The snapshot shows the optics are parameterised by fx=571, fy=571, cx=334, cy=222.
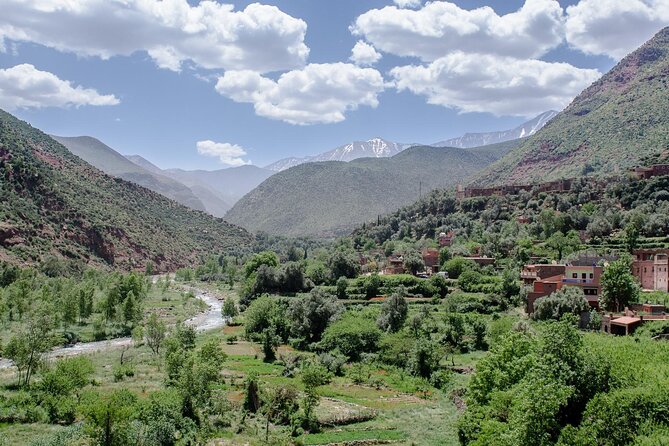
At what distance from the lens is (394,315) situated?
59.9 meters

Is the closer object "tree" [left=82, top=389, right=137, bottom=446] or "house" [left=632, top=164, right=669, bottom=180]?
"tree" [left=82, top=389, right=137, bottom=446]

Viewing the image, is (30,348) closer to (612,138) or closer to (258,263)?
(258,263)

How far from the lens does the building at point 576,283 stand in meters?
59.3

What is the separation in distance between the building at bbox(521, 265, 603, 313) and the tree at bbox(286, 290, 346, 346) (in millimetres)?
21297

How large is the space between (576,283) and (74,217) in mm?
115170

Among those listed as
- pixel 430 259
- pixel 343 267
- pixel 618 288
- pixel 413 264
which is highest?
pixel 430 259

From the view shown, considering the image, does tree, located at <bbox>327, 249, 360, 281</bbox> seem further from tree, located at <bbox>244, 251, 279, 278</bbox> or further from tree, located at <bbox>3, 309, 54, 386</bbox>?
tree, located at <bbox>3, 309, 54, 386</bbox>

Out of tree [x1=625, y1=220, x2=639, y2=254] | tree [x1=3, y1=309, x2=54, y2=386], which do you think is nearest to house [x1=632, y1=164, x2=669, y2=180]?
tree [x1=625, y1=220, x2=639, y2=254]

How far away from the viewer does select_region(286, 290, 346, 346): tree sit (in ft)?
205

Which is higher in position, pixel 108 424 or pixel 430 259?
pixel 430 259

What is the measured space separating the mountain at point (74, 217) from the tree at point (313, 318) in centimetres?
7253

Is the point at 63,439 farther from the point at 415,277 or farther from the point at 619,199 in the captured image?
the point at 619,199

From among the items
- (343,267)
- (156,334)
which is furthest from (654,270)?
(156,334)

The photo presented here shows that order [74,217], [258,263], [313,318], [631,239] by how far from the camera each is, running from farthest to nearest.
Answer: [74,217] → [258,263] → [631,239] → [313,318]
